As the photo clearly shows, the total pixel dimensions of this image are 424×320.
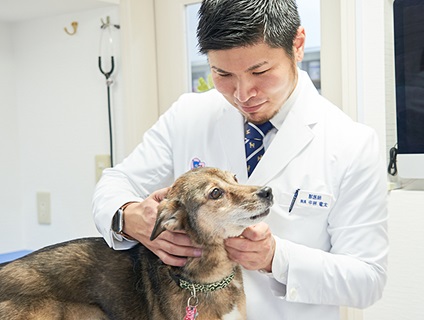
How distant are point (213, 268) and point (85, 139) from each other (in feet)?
4.86

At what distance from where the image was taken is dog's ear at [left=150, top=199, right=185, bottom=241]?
126 cm

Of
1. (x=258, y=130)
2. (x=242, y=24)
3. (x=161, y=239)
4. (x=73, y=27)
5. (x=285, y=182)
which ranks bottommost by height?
(x=161, y=239)

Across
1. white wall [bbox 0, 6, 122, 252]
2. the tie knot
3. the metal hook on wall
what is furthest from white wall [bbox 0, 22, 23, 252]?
the tie knot

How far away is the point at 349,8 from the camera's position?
210 centimetres

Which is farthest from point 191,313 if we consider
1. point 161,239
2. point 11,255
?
point 11,255

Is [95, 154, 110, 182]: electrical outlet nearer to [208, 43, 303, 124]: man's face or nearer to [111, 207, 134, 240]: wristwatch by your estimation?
[111, 207, 134, 240]: wristwatch

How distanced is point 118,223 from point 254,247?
349mm

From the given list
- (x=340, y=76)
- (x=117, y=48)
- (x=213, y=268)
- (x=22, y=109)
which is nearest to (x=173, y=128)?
(x=213, y=268)

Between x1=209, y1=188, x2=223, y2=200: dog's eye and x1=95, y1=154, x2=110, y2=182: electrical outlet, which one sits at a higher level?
x1=95, y1=154, x2=110, y2=182: electrical outlet

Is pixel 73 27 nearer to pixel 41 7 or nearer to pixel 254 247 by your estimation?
pixel 41 7

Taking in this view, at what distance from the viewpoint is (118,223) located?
4.63ft

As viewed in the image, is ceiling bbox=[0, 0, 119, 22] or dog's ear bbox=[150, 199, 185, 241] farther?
ceiling bbox=[0, 0, 119, 22]

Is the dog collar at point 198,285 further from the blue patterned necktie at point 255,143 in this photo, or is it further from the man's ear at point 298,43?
the man's ear at point 298,43

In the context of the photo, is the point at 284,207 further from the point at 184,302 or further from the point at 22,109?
the point at 22,109
